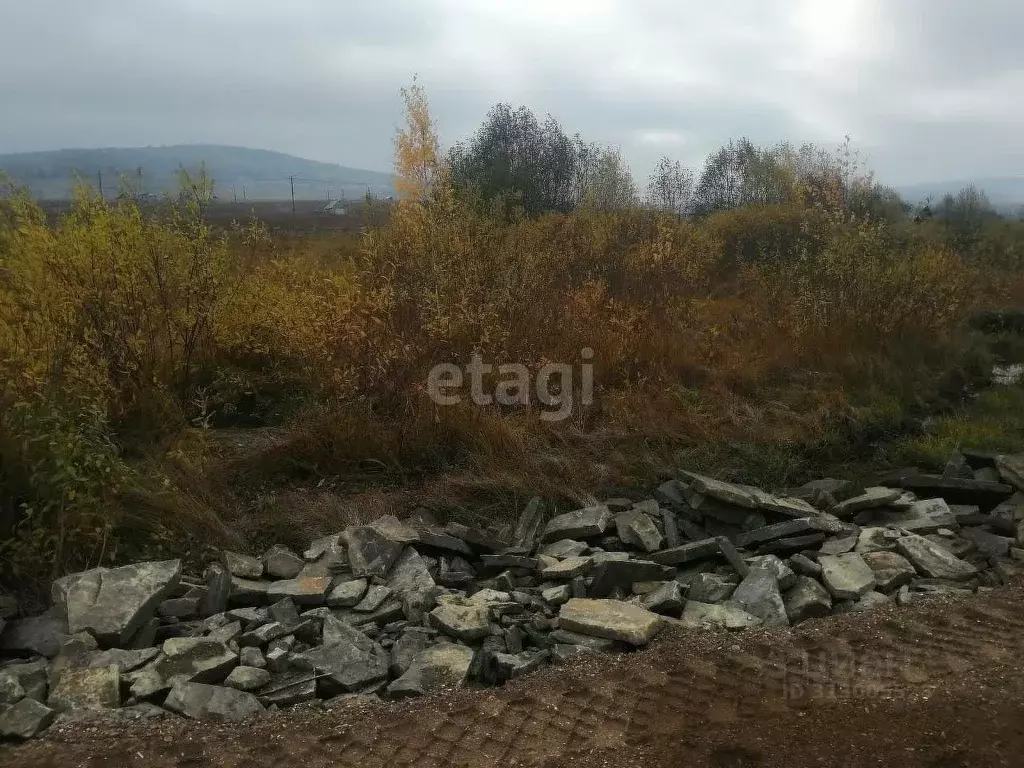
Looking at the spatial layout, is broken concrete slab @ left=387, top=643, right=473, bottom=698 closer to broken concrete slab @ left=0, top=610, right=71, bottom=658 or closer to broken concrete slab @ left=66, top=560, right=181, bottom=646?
broken concrete slab @ left=66, top=560, right=181, bottom=646

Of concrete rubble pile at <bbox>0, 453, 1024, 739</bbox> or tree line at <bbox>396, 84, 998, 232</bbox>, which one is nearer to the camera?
concrete rubble pile at <bbox>0, 453, 1024, 739</bbox>

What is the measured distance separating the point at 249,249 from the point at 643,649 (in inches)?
262

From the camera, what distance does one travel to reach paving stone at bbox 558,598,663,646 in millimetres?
3439

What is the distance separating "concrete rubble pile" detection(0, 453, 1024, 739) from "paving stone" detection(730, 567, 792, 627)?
0.01m

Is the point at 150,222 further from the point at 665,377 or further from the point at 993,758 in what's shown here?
the point at 993,758

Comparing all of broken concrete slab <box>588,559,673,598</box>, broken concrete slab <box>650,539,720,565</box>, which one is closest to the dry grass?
broken concrete slab <box>650,539,720,565</box>

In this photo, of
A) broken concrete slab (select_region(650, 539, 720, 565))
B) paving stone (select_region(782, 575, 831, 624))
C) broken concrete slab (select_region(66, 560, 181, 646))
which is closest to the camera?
broken concrete slab (select_region(66, 560, 181, 646))

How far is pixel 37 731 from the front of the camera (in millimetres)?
2795

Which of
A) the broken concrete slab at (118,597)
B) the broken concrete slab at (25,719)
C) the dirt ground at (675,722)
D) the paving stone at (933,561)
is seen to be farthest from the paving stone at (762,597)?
the broken concrete slab at (25,719)

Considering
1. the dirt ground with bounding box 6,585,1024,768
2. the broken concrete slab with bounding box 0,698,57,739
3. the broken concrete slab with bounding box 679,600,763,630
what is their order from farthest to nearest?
the broken concrete slab with bounding box 679,600,763,630 < the broken concrete slab with bounding box 0,698,57,739 < the dirt ground with bounding box 6,585,1024,768

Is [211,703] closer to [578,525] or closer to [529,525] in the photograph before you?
[529,525]

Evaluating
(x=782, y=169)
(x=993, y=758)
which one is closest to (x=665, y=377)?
(x=993, y=758)

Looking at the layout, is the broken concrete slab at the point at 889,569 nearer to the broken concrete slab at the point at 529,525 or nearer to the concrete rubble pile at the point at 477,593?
the concrete rubble pile at the point at 477,593

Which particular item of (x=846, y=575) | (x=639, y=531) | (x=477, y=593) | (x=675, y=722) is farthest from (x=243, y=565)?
(x=846, y=575)
